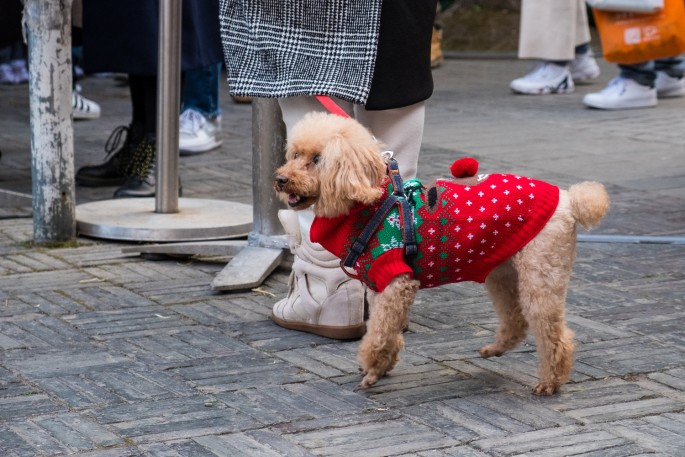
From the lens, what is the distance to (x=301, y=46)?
3.89m

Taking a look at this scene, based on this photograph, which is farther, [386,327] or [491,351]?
[491,351]

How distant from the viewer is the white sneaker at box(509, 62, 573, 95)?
10.6 m

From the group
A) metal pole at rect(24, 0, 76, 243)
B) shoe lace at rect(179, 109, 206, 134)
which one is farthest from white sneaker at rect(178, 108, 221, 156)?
metal pole at rect(24, 0, 76, 243)

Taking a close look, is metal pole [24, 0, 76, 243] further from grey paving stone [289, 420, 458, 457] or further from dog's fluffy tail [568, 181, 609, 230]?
dog's fluffy tail [568, 181, 609, 230]

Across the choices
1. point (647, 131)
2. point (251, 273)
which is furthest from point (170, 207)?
point (647, 131)

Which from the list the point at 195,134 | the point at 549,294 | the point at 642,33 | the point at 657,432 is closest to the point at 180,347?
the point at 549,294

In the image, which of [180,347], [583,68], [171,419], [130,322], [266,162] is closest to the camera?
[171,419]

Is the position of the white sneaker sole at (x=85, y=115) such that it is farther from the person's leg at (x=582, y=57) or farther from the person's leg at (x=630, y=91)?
the person's leg at (x=582, y=57)

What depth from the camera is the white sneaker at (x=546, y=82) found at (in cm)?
1058

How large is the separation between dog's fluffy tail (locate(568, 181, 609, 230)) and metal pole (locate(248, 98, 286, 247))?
1647 mm

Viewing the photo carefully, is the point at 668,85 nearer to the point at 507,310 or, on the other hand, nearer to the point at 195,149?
the point at 195,149

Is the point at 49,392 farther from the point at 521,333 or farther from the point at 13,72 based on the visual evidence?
the point at 13,72

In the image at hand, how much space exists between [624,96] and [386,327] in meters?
6.75

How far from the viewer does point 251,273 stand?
15.2 ft
